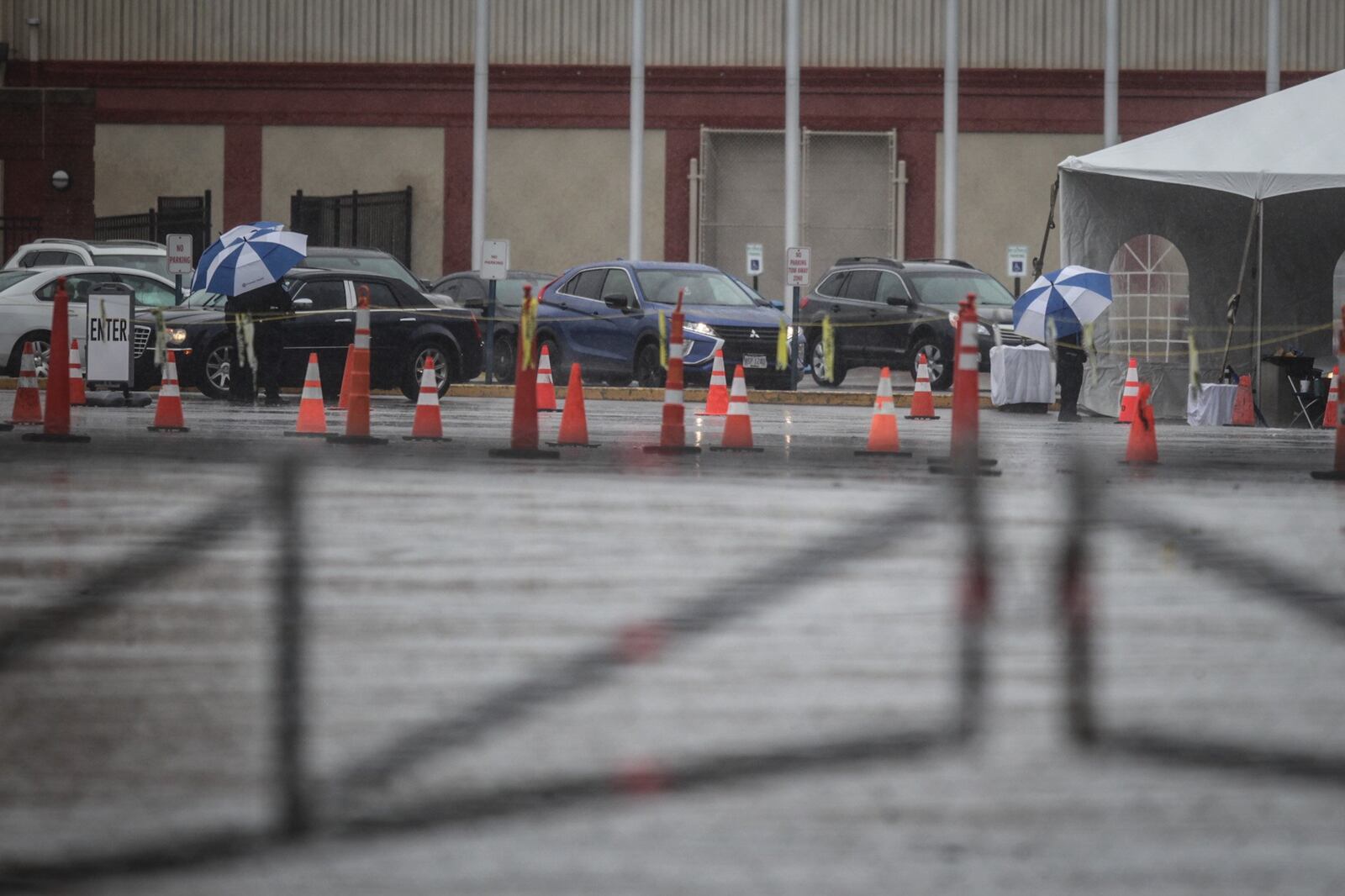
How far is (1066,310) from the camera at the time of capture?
2323 cm

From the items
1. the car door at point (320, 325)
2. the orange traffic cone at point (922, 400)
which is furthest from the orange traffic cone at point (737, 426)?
the car door at point (320, 325)

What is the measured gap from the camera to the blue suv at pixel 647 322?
26.7 metres

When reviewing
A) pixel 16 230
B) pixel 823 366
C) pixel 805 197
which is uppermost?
pixel 805 197

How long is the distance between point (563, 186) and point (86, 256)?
16.5 metres

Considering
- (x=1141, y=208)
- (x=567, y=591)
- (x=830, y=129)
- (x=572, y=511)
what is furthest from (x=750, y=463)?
(x=830, y=129)

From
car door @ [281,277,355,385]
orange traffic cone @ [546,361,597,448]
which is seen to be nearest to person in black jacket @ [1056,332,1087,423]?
car door @ [281,277,355,385]

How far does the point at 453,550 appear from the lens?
9320mm

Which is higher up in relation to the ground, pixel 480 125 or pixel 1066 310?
pixel 480 125

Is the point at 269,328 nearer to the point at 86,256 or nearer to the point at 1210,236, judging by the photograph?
the point at 86,256

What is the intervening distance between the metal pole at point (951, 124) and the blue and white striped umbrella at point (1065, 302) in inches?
813

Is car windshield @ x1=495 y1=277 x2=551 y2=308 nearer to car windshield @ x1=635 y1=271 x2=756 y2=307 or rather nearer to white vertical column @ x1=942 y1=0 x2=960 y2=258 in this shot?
car windshield @ x1=635 y1=271 x2=756 y2=307

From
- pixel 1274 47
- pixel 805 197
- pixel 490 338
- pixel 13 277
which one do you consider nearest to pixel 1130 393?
pixel 490 338

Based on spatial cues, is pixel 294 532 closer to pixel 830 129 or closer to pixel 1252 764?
pixel 1252 764

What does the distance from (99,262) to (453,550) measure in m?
23.5
